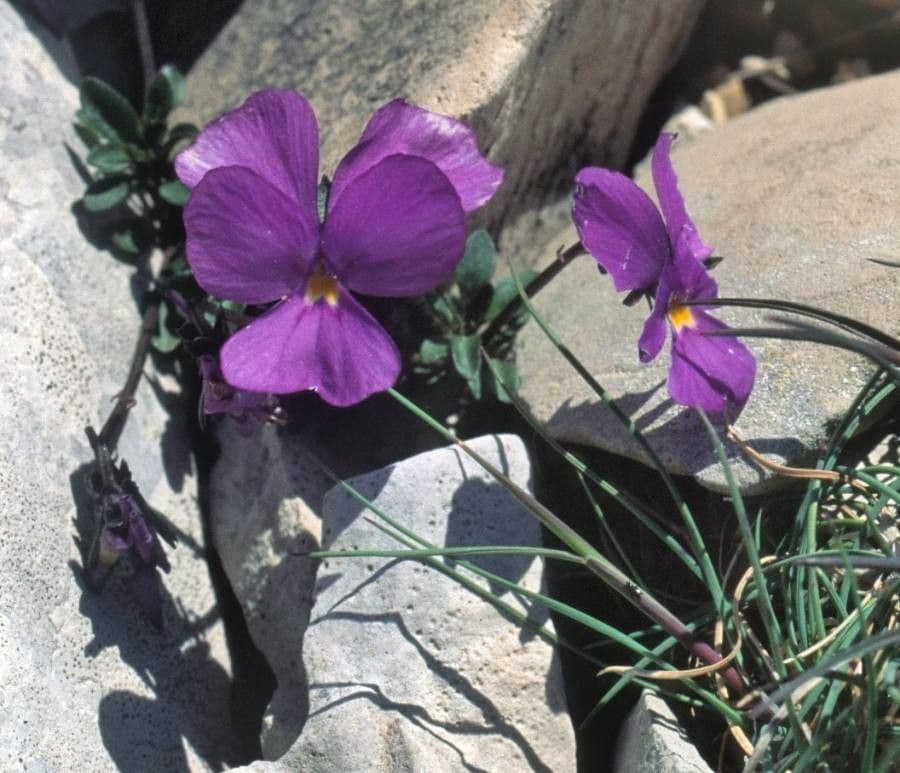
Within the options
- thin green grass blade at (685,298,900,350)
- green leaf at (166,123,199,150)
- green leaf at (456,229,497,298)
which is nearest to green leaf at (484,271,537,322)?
green leaf at (456,229,497,298)

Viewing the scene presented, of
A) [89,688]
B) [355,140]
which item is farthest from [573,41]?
[89,688]

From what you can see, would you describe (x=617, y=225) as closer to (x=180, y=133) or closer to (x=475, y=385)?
(x=475, y=385)

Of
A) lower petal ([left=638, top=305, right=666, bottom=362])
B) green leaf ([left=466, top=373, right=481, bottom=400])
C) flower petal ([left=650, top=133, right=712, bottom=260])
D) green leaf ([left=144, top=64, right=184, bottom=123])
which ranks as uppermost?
green leaf ([left=144, top=64, right=184, bottom=123])

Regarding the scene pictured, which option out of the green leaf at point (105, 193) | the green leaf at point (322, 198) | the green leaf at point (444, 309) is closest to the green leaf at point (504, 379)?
the green leaf at point (444, 309)

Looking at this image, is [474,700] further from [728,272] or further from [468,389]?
[728,272]

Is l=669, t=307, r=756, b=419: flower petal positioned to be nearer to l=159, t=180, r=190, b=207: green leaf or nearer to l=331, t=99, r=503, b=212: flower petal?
l=331, t=99, r=503, b=212: flower petal

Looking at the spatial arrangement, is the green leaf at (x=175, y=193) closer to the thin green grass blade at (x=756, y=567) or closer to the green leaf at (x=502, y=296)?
the green leaf at (x=502, y=296)
